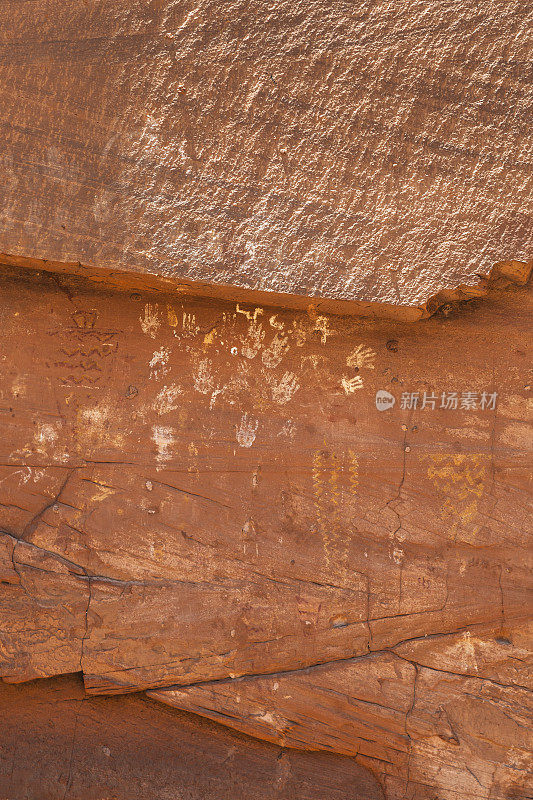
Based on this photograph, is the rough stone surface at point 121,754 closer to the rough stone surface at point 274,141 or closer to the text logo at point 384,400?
the text logo at point 384,400

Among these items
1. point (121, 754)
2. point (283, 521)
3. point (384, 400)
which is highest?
point (384, 400)

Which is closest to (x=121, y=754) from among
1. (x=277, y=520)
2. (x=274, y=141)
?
(x=277, y=520)

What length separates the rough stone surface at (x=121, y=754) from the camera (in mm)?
2436

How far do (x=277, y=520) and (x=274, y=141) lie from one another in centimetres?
145

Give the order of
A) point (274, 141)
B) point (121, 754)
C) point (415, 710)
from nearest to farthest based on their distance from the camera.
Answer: point (274, 141)
point (415, 710)
point (121, 754)

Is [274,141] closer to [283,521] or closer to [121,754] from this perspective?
[283,521]

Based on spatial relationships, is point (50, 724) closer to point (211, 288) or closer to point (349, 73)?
point (211, 288)

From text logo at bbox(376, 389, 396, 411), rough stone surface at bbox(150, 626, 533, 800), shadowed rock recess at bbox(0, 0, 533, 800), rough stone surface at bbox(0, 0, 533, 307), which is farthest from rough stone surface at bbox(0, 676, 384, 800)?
rough stone surface at bbox(0, 0, 533, 307)

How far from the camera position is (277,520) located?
2.32 metres

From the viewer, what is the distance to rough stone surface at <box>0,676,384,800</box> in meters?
2.44

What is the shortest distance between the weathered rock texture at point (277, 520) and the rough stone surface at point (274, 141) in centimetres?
32

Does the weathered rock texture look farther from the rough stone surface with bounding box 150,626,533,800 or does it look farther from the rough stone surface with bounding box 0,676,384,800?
the rough stone surface with bounding box 0,676,384,800

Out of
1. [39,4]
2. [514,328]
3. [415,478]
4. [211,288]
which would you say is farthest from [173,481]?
[39,4]

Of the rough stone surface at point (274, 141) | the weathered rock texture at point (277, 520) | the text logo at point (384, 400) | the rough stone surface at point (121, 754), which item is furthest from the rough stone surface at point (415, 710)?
the rough stone surface at point (274, 141)
